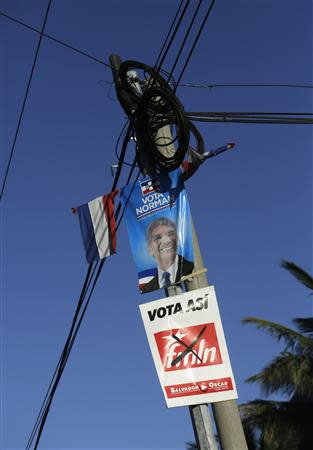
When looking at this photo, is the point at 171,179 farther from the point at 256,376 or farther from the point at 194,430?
the point at 256,376

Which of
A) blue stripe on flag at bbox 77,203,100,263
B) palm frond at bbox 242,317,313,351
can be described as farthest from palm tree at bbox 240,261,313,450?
blue stripe on flag at bbox 77,203,100,263

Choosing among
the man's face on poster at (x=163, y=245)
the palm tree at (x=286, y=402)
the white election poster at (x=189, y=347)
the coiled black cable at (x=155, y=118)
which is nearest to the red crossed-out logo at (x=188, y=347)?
the white election poster at (x=189, y=347)

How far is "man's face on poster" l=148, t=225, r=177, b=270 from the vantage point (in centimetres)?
803

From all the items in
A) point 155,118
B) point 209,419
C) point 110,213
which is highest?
point 155,118


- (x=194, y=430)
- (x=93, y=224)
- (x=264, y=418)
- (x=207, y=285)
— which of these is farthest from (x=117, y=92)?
(x=264, y=418)

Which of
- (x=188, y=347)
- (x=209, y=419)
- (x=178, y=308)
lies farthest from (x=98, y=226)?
(x=209, y=419)

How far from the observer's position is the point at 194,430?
7250mm

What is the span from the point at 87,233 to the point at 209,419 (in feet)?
10.5

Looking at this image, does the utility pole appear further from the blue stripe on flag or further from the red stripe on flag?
the blue stripe on flag

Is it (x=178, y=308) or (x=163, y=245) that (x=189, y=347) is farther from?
(x=163, y=245)

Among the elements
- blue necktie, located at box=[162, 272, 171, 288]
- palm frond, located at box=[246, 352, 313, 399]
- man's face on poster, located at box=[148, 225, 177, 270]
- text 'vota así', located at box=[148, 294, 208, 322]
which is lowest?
palm frond, located at box=[246, 352, 313, 399]

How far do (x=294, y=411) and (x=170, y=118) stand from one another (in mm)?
15275

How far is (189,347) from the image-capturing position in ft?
24.4

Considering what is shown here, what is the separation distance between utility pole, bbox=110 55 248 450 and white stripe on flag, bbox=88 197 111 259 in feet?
4.72
